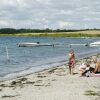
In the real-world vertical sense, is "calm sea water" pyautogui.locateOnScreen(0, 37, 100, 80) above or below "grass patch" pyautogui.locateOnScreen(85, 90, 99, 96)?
below

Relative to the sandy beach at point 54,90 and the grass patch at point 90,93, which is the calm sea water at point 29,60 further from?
the grass patch at point 90,93

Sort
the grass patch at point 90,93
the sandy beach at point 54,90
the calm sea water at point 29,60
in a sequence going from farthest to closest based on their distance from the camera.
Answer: the calm sea water at point 29,60, the grass patch at point 90,93, the sandy beach at point 54,90

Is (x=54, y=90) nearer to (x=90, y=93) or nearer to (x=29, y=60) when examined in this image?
(x=90, y=93)

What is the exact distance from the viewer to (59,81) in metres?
24.4

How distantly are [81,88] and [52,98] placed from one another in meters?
3.42

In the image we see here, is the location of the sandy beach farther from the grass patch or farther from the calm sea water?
the calm sea water

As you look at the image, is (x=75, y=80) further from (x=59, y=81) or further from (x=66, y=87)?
(x=66, y=87)

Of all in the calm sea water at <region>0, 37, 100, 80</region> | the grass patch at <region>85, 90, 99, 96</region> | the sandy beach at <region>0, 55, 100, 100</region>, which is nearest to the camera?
the sandy beach at <region>0, 55, 100, 100</region>

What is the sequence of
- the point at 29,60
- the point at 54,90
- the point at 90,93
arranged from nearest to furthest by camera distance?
1. the point at 90,93
2. the point at 54,90
3. the point at 29,60

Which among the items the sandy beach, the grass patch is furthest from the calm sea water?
the grass patch

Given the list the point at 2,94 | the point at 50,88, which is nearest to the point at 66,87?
the point at 50,88

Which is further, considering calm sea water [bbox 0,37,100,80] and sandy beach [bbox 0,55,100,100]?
calm sea water [bbox 0,37,100,80]

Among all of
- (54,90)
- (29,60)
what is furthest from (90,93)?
(29,60)

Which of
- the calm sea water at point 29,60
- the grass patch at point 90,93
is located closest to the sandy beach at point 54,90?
the grass patch at point 90,93
